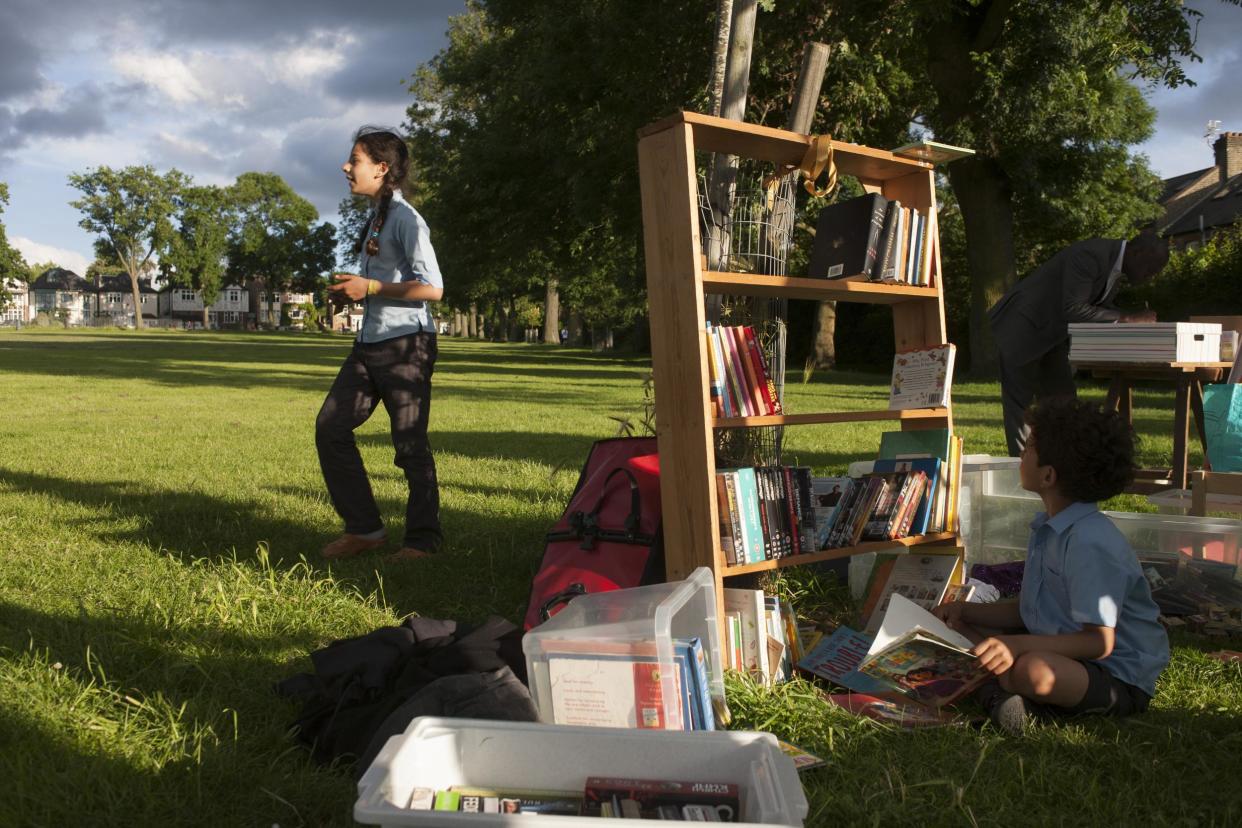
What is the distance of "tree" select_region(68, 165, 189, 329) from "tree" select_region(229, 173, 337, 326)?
6381 millimetres

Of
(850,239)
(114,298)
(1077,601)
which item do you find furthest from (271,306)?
(1077,601)

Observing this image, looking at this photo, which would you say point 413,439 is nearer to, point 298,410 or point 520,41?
point 298,410

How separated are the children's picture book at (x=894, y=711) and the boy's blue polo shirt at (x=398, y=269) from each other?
278 cm

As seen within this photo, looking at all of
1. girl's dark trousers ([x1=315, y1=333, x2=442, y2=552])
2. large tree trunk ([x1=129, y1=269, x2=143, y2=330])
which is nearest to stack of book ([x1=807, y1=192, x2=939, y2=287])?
girl's dark trousers ([x1=315, y1=333, x2=442, y2=552])

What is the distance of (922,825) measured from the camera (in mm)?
2445

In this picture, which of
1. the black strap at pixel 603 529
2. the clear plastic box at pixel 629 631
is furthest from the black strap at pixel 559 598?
the clear plastic box at pixel 629 631

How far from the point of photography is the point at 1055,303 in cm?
650

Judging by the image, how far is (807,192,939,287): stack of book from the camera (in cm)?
404

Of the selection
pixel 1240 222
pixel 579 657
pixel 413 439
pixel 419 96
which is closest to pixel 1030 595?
pixel 579 657

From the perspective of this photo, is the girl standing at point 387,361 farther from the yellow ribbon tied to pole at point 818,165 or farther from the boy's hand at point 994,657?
the boy's hand at point 994,657

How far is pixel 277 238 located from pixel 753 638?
109537 millimetres

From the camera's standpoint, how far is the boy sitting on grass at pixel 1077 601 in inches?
120

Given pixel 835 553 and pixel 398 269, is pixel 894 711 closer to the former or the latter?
pixel 835 553

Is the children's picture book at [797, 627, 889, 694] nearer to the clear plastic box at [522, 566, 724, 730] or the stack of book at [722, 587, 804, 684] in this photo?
the stack of book at [722, 587, 804, 684]
